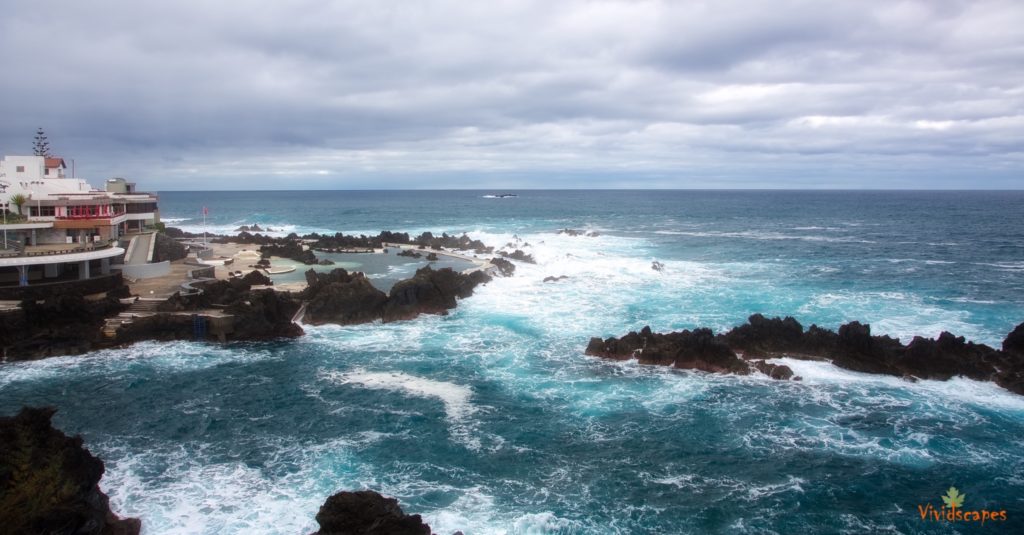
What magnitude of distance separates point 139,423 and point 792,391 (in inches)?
905

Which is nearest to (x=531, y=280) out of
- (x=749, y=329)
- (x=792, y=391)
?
(x=749, y=329)

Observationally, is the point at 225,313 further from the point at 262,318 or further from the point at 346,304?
the point at 346,304

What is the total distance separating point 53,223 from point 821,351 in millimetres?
44204

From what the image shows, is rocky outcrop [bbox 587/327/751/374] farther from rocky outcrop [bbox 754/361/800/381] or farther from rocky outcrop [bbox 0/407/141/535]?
rocky outcrop [bbox 0/407/141/535]

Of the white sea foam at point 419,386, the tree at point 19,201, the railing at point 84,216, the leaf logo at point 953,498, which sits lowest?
the leaf logo at point 953,498

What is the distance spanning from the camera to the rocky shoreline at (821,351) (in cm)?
2480

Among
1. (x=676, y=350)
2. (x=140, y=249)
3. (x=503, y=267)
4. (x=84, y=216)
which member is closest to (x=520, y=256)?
(x=503, y=267)

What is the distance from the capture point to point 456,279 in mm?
40438

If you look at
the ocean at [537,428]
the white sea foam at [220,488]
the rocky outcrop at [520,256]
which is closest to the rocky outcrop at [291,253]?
the rocky outcrop at [520,256]

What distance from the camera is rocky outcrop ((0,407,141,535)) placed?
42.0ft

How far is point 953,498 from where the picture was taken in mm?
16078

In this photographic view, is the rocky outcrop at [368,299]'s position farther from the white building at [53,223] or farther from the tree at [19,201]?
the tree at [19,201]

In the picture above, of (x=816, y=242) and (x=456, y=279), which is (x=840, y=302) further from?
(x=816, y=242)

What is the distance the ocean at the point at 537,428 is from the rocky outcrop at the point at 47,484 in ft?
3.85
